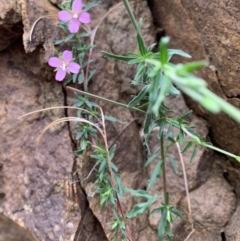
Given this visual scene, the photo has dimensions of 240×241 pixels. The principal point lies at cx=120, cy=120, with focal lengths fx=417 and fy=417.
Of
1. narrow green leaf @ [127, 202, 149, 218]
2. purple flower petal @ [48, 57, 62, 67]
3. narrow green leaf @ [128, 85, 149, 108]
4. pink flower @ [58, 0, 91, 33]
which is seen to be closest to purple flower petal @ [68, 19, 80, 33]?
pink flower @ [58, 0, 91, 33]

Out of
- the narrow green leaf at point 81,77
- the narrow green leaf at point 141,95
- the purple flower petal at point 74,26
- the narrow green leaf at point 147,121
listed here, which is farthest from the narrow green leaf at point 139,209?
the purple flower petal at point 74,26

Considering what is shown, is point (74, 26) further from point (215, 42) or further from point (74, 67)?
point (215, 42)

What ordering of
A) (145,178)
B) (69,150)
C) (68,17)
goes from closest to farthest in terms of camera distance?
(68,17), (69,150), (145,178)

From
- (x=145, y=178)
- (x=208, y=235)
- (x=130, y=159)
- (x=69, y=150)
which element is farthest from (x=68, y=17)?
(x=208, y=235)

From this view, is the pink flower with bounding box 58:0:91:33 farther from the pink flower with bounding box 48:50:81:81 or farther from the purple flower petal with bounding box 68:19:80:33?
the pink flower with bounding box 48:50:81:81

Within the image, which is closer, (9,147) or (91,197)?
(91,197)

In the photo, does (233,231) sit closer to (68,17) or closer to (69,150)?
(69,150)

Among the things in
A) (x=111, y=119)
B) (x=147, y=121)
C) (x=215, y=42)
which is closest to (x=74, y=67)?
(x=111, y=119)

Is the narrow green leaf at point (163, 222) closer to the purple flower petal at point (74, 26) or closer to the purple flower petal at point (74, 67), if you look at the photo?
the purple flower petal at point (74, 67)
